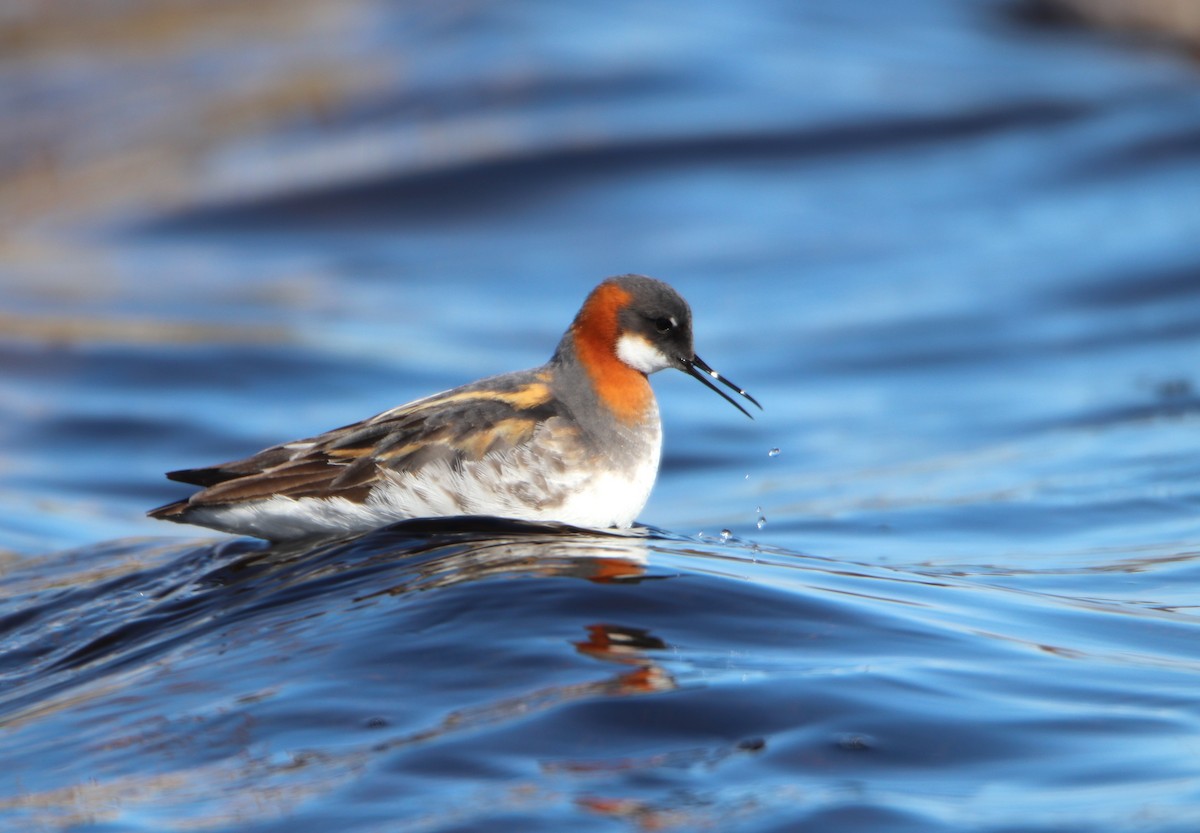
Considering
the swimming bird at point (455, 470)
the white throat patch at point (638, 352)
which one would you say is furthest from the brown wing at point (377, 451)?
the white throat patch at point (638, 352)

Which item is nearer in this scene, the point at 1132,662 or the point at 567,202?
the point at 1132,662

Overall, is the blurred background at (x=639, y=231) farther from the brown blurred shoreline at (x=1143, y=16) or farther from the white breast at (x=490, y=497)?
the white breast at (x=490, y=497)

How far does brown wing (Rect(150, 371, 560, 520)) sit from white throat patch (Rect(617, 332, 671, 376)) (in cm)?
48

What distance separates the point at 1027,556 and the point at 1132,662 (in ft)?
7.97

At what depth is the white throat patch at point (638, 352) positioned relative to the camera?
7.53 meters

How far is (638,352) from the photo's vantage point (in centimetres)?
754

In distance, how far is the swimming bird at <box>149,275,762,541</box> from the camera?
7012 millimetres

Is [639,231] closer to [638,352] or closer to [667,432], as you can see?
[667,432]

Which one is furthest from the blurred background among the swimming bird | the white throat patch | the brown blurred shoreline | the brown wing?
the brown wing

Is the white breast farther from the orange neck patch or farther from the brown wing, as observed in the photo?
the orange neck patch

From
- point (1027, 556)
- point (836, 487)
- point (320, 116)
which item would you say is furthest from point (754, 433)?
point (320, 116)

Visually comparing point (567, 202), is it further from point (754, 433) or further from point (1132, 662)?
point (1132, 662)

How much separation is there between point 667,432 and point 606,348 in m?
5.91

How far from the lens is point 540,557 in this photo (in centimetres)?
653
